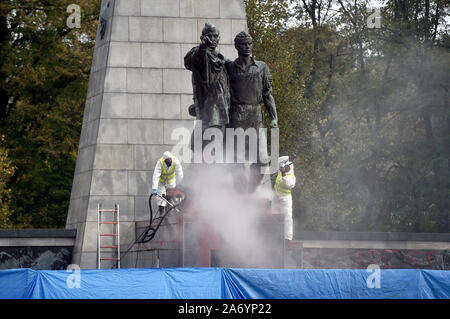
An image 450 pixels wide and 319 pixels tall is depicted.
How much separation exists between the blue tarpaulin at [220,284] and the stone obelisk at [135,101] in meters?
7.63

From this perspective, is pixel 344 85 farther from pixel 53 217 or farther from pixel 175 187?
pixel 175 187

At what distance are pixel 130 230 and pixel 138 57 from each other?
381 centimetres

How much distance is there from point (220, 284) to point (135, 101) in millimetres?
8792

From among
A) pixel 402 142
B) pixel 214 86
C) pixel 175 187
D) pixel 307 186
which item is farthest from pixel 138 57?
pixel 402 142

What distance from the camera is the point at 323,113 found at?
3816cm

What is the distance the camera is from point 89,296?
11.3 m

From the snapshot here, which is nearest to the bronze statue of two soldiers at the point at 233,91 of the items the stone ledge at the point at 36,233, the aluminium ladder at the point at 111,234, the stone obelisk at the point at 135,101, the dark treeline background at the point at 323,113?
the stone obelisk at the point at 135,101

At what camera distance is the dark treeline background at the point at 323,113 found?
3325 cm

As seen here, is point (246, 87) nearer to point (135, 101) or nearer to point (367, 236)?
point (135, 101)

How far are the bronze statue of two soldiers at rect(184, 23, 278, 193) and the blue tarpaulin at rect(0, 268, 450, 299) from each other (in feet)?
11.2

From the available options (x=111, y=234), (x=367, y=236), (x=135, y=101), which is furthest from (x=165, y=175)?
(x=367, y=236)
